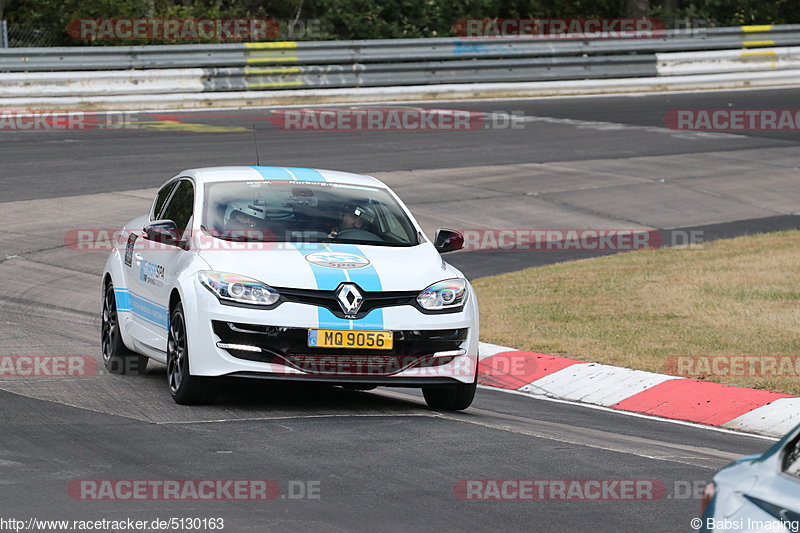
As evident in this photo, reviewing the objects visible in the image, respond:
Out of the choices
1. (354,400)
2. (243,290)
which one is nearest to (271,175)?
(243,290)

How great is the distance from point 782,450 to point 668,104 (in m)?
27.0

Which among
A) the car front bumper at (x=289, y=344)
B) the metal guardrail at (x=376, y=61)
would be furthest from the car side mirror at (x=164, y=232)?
the metal guardrail at (x=376, y=61)

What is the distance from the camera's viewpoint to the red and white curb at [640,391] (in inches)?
367

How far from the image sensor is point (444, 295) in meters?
8.93

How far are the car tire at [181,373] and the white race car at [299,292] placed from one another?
0.01 metres

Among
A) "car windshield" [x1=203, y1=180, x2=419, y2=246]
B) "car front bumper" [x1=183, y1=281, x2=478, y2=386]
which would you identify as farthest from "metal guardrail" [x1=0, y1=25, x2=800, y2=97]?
"car front bumper" [x1=183, y1=281, x2=478, y2=386]

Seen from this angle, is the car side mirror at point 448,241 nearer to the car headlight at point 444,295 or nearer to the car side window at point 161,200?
the car headlight at point 444,295

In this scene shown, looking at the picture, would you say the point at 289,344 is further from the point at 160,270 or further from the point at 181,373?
the point at 160,270

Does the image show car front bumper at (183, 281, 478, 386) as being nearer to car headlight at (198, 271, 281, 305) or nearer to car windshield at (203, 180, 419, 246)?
car headlight at (198, 271, 281, 305)

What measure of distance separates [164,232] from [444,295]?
1.99 m

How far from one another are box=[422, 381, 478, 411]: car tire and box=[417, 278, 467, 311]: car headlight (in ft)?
1.77

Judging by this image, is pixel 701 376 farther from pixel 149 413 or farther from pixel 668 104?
pixel 668 104

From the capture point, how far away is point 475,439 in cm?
809

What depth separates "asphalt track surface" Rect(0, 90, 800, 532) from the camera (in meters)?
6.41
